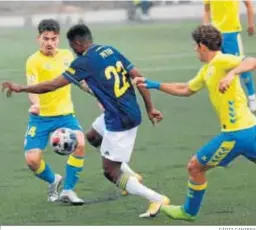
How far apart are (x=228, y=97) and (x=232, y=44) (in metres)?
5.45

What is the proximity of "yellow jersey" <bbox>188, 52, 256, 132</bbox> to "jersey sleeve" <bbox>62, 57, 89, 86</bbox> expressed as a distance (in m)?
1.08

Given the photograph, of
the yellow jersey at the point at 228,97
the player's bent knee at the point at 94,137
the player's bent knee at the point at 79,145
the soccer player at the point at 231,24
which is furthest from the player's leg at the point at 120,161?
the soccer player at the point at 231,24

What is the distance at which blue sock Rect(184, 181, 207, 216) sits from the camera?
8305mm

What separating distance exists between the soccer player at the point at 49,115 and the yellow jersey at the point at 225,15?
4437 mm

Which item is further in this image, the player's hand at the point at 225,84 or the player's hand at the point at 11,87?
the player's hand at the point at 11,87

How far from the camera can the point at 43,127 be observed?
9477 mm

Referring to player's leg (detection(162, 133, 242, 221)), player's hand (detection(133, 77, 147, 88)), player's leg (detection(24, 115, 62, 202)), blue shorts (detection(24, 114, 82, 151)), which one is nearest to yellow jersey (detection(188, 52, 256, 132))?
player's leg (detection(162, 133, 242, 221))

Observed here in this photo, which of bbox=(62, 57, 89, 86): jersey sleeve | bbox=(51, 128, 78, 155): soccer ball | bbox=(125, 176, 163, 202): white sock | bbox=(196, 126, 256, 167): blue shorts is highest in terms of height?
bbox=(62, 57, 89, 86): jersey sleeve

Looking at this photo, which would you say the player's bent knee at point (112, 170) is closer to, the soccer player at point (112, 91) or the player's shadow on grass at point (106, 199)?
the soccer player at point (112, 91)

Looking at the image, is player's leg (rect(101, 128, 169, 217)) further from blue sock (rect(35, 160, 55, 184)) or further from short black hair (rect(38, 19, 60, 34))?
short black hair (rect(38, 19, 60, 34))

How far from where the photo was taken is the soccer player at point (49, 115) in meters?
9.35

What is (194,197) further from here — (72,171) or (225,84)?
(72,171)

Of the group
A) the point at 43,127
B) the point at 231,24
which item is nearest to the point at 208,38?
the point at 43,127

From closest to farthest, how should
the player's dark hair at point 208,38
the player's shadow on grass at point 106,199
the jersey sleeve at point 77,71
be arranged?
1. the player's dark hair at point 208,38
2. the jersey sleeve at point 77,71
3. the player's shadow on grass at point 106,199
